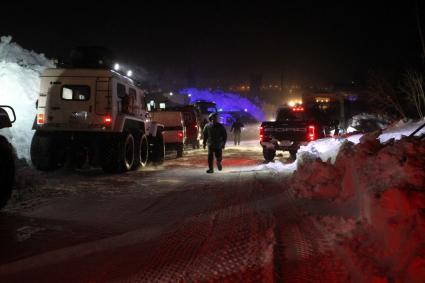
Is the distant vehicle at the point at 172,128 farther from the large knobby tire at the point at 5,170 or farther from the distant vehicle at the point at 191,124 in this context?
the large knobby tire at the point at 5,170

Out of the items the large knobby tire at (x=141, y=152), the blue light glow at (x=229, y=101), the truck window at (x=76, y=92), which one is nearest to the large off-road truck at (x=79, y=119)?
the truck window at (x=76, y=92)

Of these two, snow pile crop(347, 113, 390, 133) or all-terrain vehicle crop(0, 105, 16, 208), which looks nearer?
all-terrain vehicle crop(0, 105, 16, 208)

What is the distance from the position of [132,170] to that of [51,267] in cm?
941

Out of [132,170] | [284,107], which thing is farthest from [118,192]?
[284,107]

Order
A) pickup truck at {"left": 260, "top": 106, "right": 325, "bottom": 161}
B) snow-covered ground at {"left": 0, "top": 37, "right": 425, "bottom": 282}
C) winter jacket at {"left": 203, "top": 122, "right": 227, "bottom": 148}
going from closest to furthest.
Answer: snow-covered ground at {"left": 0, "top": 37, "right": 425, "bottom": 282}
winter jacket at {"left": 203, "top": 122, "right": 227, "bottom": 148}
pickup truck at {"left": 260, "top": 106, "right": 325, "bottom": 161}

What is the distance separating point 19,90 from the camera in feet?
59.0

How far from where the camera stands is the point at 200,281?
4.40 m

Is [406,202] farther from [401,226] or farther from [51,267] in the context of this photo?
[51,267]

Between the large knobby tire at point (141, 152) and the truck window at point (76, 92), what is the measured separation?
2.55 m

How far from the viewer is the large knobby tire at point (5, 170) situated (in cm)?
740

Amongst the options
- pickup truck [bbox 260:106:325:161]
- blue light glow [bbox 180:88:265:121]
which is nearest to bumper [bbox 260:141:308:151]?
pickup truck [bbox 260:106:325:161]

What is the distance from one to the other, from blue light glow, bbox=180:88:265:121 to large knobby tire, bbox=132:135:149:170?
68.0 metres

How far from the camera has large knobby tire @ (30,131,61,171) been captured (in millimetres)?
12438

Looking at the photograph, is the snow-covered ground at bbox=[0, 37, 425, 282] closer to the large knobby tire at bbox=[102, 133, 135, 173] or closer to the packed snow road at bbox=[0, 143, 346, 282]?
the packed snow road at bbox=[0, 143, 346, 282]
